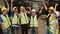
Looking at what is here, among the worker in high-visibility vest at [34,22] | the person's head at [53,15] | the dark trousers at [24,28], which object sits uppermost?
the person's head at [53,15]

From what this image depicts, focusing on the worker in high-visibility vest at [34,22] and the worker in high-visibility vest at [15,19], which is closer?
the worker in high-visibility vest at [34,22]

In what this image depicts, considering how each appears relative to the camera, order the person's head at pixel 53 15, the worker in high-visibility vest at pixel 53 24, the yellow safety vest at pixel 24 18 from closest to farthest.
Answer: the worker in high-visibility vest at pixel 53 24 < the person's head at pixel 53 15 < the yellow safety vest at pixel 24 18

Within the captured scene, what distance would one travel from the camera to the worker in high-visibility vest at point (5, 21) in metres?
10.5

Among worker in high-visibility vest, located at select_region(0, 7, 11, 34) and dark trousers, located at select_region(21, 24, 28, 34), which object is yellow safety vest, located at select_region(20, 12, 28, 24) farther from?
worker in high-visibility vest, located at select_region(0, 7, 11, 34)

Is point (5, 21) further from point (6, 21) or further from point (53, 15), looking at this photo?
point (53, 15)

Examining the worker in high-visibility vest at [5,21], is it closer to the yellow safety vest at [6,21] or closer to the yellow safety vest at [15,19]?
the yellow safety vest at [6,21]

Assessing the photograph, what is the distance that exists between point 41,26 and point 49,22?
735mm

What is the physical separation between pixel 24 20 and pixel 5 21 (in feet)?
2.39

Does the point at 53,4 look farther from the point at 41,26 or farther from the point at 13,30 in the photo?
the point at 13,30

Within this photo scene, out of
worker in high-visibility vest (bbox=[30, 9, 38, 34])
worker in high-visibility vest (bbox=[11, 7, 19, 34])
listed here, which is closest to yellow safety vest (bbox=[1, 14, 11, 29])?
worker in high-visibility vest (bbox=[11, 7, 19, 34])

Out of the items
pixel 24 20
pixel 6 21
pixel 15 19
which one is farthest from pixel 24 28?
pixel 6 21

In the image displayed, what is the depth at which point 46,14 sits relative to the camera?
11.1 meters

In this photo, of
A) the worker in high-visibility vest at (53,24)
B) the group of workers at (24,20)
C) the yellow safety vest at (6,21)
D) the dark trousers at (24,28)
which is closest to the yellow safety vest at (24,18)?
the group of workers at (24,20)

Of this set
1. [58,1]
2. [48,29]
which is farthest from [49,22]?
[58,1]
